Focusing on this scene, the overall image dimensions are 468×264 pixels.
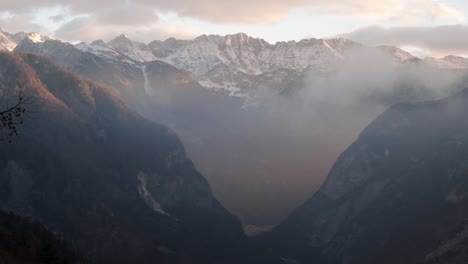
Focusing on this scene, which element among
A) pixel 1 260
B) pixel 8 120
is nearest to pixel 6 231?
pixel 1 260

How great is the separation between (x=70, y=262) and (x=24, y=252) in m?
12.0

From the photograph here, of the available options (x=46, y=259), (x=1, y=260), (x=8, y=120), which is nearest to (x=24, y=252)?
(x=46, y=259)

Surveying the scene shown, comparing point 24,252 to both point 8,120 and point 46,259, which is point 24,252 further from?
point 8,120

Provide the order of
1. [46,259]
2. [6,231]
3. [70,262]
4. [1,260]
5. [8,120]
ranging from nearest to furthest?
[8,120] → [1,260] → [46,259] → [70,262] → [6,231]

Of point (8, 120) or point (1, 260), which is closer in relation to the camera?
point (8, 120)

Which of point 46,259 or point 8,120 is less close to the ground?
point 8,120

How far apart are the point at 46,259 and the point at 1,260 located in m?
21.5

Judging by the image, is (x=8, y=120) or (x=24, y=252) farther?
(x=24, y=252)

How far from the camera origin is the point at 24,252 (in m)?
166

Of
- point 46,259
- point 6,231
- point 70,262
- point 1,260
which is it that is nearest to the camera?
point 1,260

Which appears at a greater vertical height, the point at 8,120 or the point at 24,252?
the point at 8,120

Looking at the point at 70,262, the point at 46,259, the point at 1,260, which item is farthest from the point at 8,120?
the point at 70,262

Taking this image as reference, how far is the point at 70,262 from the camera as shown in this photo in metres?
174

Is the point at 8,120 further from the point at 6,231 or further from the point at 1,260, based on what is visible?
the point at 6,231
